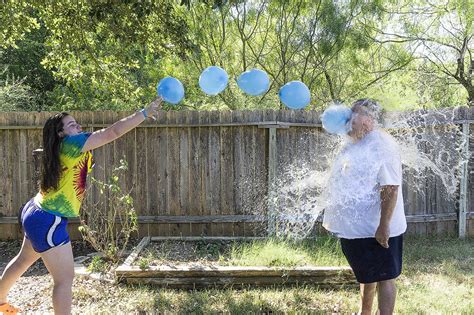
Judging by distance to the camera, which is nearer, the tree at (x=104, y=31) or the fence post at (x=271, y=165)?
the tree at (x=104, y=31)

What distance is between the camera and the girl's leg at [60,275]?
2779 mm

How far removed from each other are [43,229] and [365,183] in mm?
2011

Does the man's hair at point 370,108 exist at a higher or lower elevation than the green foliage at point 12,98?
lower

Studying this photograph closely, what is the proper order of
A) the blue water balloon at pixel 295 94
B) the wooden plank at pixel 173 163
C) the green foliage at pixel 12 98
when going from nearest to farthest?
the blue water balloon at pixel 295 94 < the wooden plank at pixel 173 163 < the green foliage at pixel 12 98

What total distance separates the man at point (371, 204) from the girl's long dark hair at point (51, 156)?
5.88 feet

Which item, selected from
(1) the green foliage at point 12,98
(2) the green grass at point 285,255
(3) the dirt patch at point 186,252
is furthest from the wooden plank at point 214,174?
(1) the green foliage at point 12,98

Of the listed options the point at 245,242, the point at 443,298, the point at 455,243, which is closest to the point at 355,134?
the point at 443,298

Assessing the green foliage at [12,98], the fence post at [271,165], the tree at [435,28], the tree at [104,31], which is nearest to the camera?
the tree at [104,31]

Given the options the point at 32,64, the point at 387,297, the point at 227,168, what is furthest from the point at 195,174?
the point at 32,64

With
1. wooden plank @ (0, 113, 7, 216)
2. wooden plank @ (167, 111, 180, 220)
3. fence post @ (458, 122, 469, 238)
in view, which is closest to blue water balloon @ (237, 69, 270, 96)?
wooden plank @ (167, 111, 180, 220)

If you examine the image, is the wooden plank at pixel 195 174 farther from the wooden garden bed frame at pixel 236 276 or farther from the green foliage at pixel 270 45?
the wooden garden bed frame at pixel 236 276

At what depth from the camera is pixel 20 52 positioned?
525 inches

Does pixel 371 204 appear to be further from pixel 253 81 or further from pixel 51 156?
pixel 51 156

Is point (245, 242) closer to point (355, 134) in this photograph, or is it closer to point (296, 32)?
point (355, 134)
